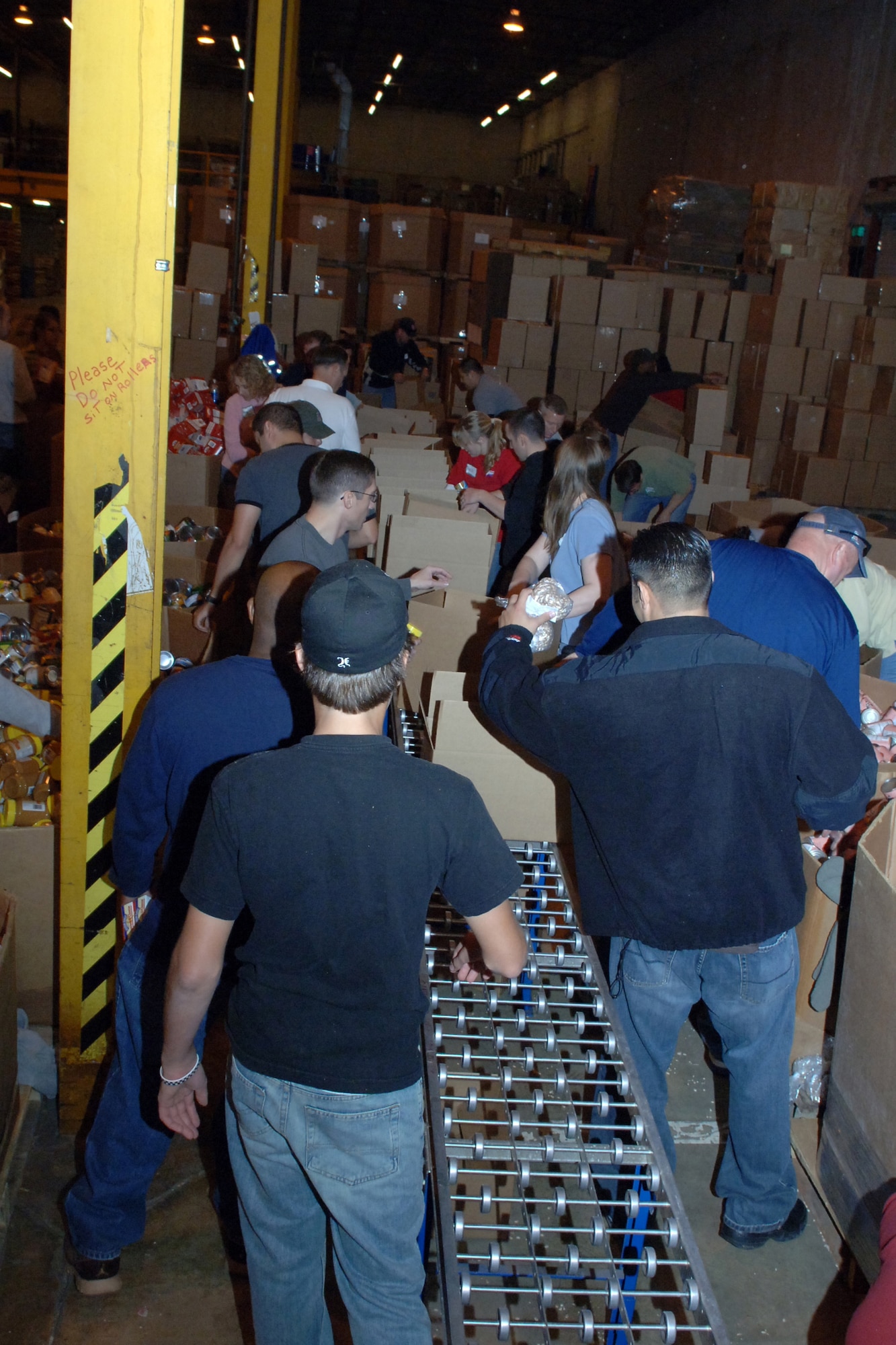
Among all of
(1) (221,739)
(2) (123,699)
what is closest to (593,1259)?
(1) (221,739)

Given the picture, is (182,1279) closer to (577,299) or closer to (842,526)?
(842,526)

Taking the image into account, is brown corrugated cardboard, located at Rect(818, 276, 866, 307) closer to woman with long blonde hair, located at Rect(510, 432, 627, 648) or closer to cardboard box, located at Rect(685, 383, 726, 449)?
cardboard box, located at Rect(685, 383, 726, 449)

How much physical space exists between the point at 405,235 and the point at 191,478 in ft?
22.0

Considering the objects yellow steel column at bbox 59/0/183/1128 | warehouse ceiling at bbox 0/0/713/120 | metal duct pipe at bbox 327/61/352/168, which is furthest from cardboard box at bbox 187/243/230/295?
metal duct pipe at bbox 327/61/352/168

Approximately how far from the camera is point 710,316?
1059 centimetres

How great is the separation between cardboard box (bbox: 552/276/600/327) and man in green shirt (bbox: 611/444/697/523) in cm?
401

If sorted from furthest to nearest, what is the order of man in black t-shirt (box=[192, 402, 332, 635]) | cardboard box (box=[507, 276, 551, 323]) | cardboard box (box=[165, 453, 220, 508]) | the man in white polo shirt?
cardboard box (box=[507, 276, 551, 323]), cardboard box (box=[165, 453, 220, 508]), the man in white polo shirt, man in black t-shirt (box=[192, 402, 332, 635])

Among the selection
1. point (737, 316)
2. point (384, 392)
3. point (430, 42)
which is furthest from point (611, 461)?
point (430, 42)

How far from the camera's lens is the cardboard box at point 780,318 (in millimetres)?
10211

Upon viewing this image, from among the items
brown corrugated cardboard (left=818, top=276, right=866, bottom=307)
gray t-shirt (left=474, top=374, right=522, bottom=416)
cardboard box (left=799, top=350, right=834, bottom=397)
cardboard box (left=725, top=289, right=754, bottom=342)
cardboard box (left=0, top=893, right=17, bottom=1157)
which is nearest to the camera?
cardboard box (left=0, top=893, right=17, bottom=1157)

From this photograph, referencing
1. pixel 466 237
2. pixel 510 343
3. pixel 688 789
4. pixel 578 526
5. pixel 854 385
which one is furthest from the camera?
pixel 466 237

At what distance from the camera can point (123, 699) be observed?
102 inches

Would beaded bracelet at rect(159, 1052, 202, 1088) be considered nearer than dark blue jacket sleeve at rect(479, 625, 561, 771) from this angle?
Yes

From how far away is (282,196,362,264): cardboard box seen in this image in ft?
37.1
